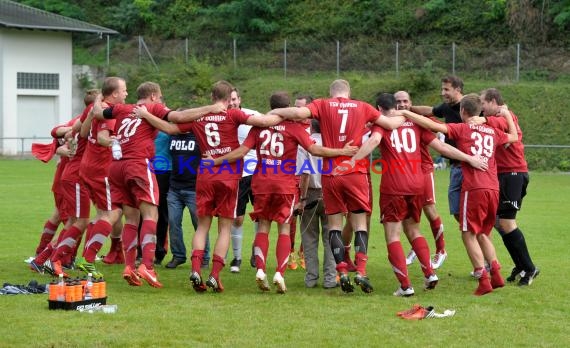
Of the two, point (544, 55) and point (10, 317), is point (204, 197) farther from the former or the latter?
point (544, 55)

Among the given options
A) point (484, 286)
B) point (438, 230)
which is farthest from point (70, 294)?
point (438, 230)

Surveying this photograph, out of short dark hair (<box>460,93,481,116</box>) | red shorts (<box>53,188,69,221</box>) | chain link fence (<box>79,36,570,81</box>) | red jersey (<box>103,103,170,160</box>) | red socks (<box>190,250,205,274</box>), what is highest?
chain link fence (<box>79,36,570,81</box>)

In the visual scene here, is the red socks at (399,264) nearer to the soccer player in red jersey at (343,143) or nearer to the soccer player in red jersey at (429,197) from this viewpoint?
the soccer player in red jersey at (343,143)

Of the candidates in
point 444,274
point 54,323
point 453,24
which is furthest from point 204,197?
point 453,24

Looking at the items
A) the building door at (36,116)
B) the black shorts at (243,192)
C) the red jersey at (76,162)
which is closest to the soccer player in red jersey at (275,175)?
the black shorts at (243,192)

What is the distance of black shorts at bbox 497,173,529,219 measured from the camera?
1085 cm

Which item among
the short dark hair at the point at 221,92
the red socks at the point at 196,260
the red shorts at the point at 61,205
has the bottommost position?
the red socks at the point at 196,260

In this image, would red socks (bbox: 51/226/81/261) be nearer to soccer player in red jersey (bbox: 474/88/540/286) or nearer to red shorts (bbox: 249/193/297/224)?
red shorts (bbox: 249/193/297/224)

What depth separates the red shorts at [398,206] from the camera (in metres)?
10.0

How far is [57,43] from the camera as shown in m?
45.4

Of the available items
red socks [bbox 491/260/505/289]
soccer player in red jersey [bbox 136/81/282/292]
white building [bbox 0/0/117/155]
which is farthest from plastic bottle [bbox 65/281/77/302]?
white building [bbox 0/0/117/155]

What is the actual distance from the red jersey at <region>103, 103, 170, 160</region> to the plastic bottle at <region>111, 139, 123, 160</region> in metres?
0.03

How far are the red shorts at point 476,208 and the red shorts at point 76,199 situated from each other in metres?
4.55

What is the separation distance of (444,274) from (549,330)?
3.50 metres
